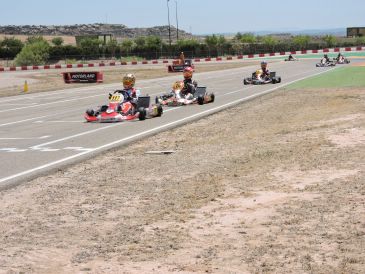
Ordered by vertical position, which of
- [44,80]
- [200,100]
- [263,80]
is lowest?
[44,80]

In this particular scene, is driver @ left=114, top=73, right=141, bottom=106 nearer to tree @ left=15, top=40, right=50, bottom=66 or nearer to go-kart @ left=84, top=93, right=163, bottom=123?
go-kart @ left=84, top=93, right=163, bottom=123

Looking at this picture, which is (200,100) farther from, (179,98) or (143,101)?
(143,101)

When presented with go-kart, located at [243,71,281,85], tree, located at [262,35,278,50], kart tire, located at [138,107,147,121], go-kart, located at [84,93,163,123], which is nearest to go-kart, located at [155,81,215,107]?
go-kart, located at [84,93,163,123]

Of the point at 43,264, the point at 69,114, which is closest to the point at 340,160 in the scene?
the point at 43,264

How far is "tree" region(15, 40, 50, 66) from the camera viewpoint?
3044 inches

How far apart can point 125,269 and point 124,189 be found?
3.13 m

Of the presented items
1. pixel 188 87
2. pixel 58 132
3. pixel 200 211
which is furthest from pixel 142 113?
pixel 200 211

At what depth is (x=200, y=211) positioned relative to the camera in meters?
7.17

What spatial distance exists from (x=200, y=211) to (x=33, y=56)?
73.7m

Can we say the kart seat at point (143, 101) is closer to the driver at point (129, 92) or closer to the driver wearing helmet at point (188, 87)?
the driver at point (129, 92)

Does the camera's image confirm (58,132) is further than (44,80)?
No

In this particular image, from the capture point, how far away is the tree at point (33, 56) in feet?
254

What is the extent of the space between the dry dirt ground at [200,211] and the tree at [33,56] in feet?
221

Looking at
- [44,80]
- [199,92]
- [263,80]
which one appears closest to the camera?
[199,92]
